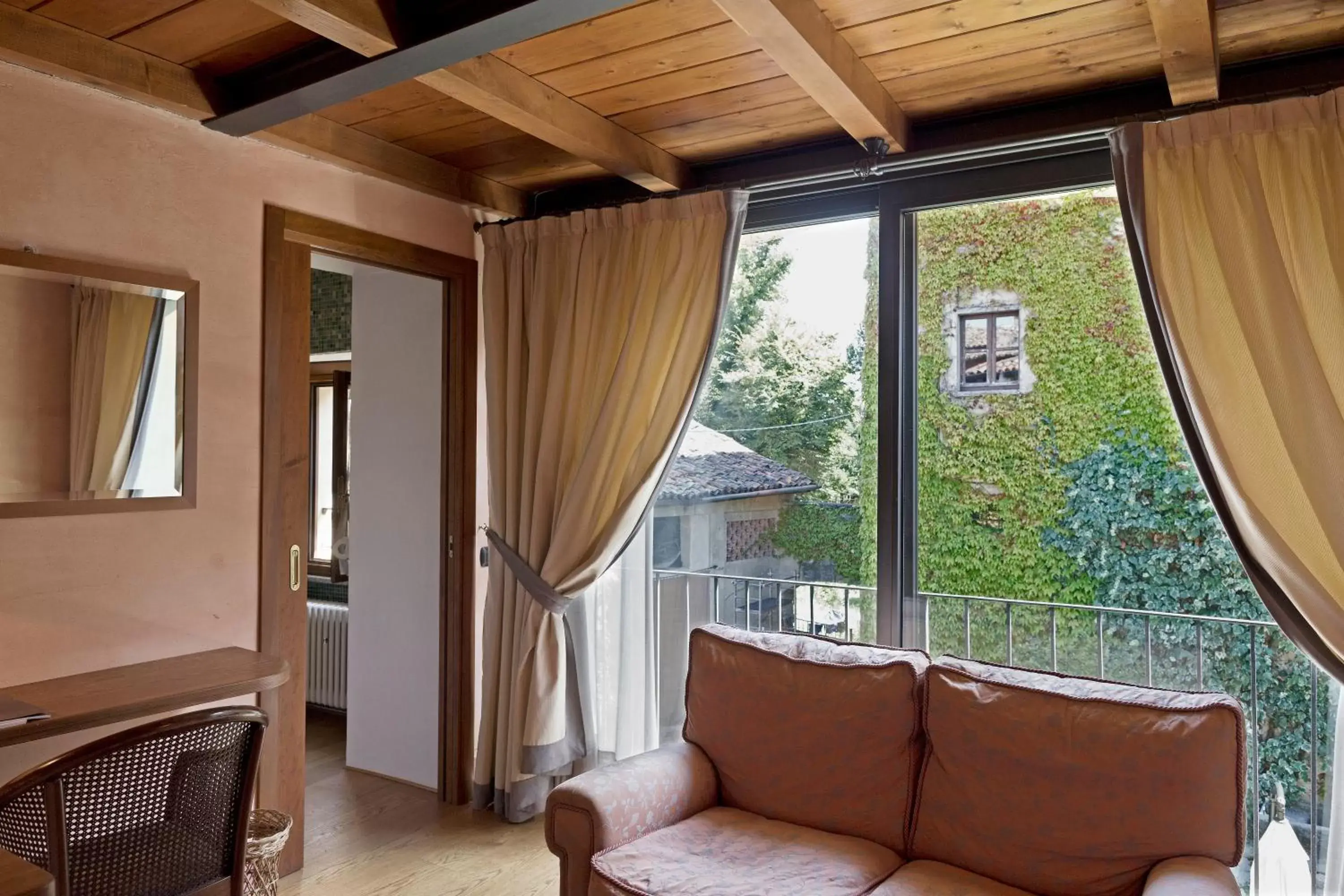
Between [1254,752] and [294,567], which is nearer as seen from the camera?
[1254,752]

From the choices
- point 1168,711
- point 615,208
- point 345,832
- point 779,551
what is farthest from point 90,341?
point 1168,711

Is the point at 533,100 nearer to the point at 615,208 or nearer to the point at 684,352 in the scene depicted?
the point at 615,208

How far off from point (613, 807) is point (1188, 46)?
227cm

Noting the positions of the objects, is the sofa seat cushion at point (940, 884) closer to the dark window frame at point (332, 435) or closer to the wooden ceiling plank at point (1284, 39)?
the wooden ceiling plank at point (1284, 39)

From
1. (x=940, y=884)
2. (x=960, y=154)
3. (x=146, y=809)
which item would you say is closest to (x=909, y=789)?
(x=940, y=884)

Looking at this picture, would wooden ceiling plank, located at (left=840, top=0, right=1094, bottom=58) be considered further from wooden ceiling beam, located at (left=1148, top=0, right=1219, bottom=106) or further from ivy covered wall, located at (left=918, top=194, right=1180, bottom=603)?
ivy covered wall, located at (left=918, top=194, right=1180, bottom=603)

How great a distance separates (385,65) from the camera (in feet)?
7.41

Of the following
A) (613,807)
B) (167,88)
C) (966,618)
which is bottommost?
(613,807)

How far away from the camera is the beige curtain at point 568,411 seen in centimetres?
319

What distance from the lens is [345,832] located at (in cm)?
338

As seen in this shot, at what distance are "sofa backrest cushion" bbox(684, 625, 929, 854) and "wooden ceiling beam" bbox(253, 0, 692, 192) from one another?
1594mm

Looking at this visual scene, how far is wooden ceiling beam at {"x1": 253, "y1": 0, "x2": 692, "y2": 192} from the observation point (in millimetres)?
2072

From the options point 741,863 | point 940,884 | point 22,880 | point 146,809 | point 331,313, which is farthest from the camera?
point 331,313

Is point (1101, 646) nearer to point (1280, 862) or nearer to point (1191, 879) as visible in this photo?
point (1280, 862)
